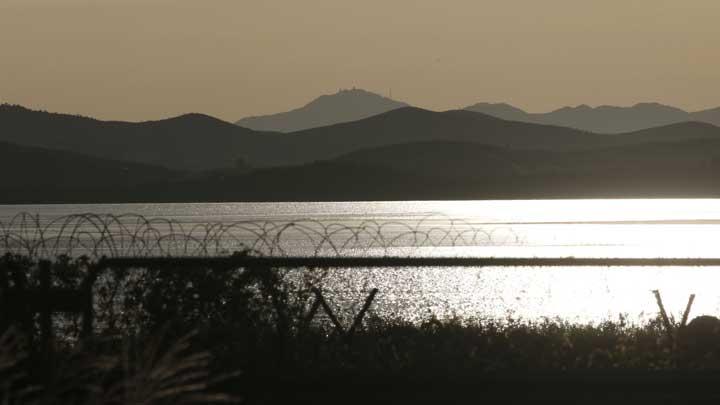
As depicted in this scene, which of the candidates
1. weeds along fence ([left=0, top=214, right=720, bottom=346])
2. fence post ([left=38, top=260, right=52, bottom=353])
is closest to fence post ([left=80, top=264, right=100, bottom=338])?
weeds along fence ([left=0, top=214, right=720, bottom=346])

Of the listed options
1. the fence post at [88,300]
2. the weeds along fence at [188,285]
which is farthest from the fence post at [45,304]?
the fence post at [88,300]

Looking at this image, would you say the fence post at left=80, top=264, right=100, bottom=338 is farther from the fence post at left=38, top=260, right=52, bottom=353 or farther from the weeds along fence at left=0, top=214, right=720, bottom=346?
the fence post at left=38, top=260, right=52, bottom=353

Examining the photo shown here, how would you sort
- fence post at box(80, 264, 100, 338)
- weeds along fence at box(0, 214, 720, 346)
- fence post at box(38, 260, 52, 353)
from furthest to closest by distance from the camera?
weeds along fence at box(0, 214, 720, 346), fence post at box(80, 264, 100, 338), fence post at box(38, 260, 52, 353)

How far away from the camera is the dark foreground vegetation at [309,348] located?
45.3ft

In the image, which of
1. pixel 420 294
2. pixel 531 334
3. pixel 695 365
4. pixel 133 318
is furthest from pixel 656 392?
pixel 420 294

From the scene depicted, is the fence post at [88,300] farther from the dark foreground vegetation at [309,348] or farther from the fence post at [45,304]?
the fence post at [45,304]

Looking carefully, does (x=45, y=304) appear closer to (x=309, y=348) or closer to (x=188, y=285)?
(x=188, y=285)

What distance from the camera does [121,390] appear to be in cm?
1237

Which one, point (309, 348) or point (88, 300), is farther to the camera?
point (309, 348)

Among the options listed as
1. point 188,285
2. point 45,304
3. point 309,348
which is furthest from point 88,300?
point 309,348

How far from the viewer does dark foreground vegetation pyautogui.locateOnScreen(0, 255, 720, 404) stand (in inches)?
543

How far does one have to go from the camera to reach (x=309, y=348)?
18.2 metres

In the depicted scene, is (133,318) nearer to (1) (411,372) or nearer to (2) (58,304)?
(2) (58,304)

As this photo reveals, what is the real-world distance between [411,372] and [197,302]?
375 cm
